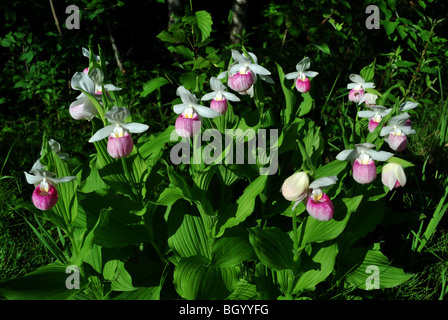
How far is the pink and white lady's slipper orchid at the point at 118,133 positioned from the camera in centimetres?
162

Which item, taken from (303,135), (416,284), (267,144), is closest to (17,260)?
(267,144)

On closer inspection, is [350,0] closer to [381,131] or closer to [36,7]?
[381,131]

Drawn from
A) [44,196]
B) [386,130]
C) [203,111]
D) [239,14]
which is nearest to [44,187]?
[44,196]

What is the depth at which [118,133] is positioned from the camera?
168cm

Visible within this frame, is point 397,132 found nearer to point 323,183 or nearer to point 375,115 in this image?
point 375,115

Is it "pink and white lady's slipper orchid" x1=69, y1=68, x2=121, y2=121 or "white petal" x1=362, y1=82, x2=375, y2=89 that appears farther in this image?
"white petal" x1=362, y1=82, x2=375, y2=89

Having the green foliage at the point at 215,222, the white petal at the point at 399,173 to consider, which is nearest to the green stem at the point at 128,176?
the green foliage at the point at 215,222

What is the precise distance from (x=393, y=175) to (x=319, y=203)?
409mm

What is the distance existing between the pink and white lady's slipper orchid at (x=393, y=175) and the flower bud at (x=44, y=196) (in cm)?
140

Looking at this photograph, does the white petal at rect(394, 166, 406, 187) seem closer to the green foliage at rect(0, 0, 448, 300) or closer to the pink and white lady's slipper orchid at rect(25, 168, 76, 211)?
the green foliage at rect(0, 0, 448, 300)

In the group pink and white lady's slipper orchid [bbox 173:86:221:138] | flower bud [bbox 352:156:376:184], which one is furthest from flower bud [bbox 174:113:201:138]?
flower bud [bbox 352:156:376:184]

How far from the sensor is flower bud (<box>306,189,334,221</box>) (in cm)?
154

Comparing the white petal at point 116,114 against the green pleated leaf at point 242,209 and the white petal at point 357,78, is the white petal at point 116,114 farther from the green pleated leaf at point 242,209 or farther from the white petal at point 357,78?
the white petal at point 357,78

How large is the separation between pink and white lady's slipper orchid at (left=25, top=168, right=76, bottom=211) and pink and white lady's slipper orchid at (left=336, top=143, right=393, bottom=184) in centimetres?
117
